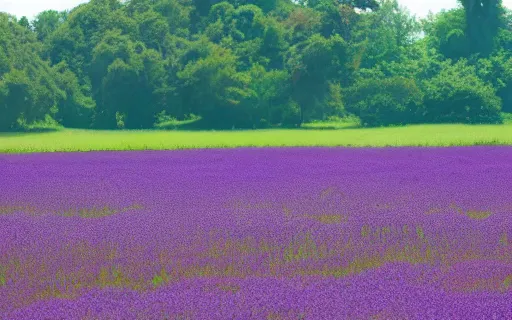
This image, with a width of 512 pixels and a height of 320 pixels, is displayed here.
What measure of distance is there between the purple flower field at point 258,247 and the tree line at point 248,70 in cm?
3002

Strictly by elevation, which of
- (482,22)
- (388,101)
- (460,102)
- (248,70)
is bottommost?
(460,102)

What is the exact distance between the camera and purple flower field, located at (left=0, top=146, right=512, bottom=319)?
5547 mm

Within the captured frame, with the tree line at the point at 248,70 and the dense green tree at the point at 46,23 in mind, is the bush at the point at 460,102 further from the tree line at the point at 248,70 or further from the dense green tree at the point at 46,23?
the dense green tree at the point at 46,23

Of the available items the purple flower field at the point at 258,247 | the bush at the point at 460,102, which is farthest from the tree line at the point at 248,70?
the purple flower field at the point at 258,247

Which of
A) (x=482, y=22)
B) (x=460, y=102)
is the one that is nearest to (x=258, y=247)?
(x=460, y=102)

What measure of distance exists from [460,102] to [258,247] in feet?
129

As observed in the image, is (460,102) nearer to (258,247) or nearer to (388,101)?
(388,101)

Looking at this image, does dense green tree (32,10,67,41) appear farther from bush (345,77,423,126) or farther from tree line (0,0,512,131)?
bush (345,77,423,126)

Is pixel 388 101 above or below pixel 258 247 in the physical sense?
above

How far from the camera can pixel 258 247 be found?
26.1 ft

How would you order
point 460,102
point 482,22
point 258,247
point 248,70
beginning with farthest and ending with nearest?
point 482,22 < point 248,70 < point 460,102 < point 258,247

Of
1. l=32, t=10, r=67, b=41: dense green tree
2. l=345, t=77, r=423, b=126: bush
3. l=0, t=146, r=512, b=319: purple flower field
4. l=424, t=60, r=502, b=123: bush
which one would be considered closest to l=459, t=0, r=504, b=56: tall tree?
l=424, t=60, r=502, b=123: bush

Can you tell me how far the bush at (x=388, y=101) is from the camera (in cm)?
4581

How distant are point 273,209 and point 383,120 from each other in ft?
118
